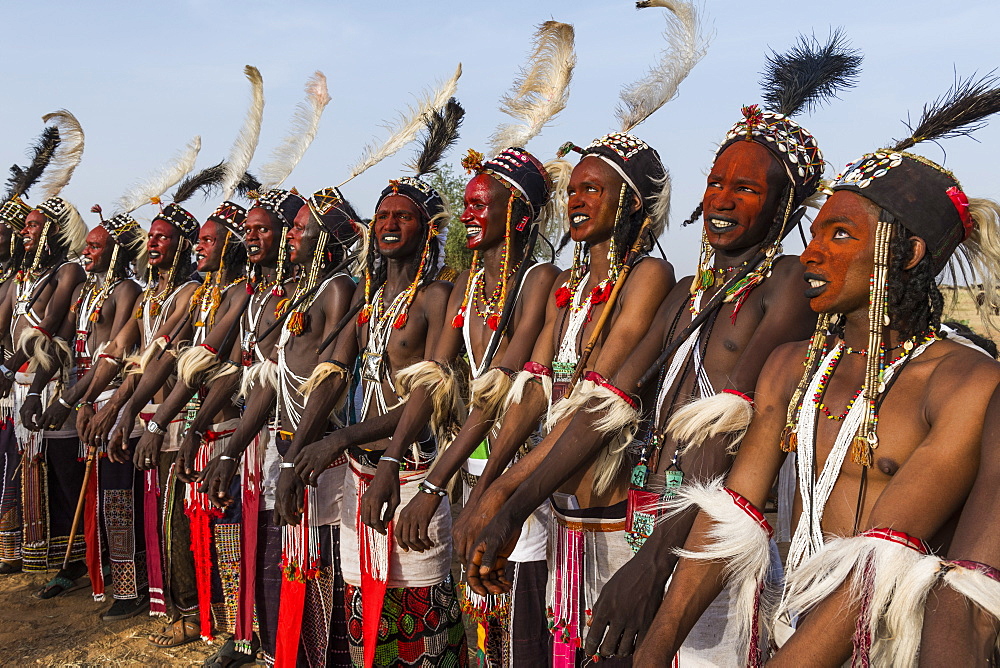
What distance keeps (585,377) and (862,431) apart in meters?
1.15

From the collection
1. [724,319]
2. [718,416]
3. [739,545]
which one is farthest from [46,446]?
[739,545]

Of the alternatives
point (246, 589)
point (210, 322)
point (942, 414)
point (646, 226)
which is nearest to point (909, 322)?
point (942, 414)

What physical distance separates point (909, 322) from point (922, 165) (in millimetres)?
439

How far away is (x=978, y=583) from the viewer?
1847 millimetres

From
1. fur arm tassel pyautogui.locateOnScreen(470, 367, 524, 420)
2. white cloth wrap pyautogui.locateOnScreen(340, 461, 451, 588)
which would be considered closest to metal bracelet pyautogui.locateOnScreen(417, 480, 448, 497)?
fur arm tassel pyautogui.locateOnScreen(470, 367, 524, 420)

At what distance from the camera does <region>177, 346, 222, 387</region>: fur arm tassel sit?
5.46 m

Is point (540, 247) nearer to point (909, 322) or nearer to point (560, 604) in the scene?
point (560, 604)

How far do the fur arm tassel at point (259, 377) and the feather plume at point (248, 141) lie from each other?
1.95 metres

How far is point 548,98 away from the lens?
4496mm

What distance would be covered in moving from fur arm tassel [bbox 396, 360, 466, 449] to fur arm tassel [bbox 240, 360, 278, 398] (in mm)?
1108

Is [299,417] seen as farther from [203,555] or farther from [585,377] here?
[585,377]

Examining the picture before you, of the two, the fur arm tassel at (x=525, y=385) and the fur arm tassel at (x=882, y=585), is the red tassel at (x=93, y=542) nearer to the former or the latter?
the fur arm tassel at (x=525, y=385)

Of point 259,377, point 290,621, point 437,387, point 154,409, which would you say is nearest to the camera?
point 437,387

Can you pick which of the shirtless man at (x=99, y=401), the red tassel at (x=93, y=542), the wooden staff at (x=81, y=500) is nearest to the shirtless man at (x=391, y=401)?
the shirtless man at (x=99, y=401)
